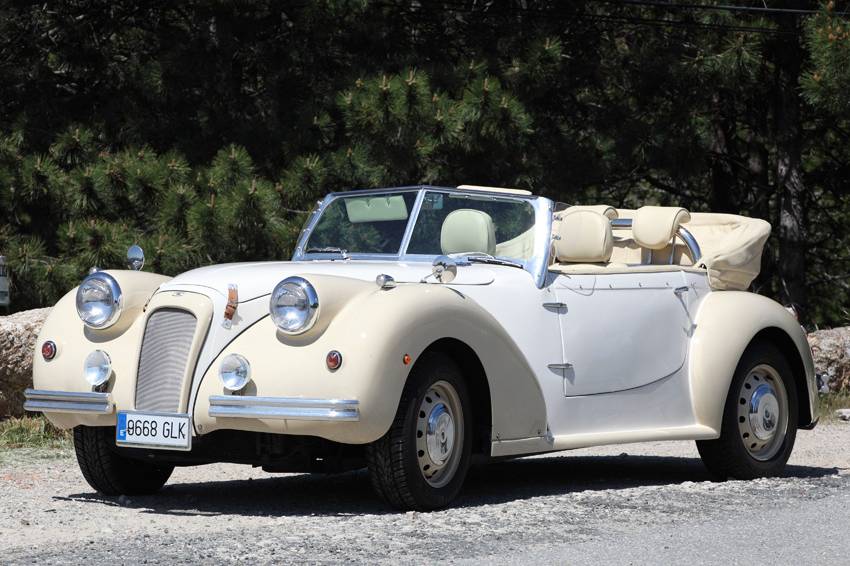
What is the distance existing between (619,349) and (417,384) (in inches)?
69.1

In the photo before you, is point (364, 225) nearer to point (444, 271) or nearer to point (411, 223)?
point (411, 223)

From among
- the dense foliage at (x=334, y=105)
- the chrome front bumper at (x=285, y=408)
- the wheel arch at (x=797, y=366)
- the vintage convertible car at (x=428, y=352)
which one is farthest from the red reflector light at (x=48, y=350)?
the dense foliage at (x=334, y=105)

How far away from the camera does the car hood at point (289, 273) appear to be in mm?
6711

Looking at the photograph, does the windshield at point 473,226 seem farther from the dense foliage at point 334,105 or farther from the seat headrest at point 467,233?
the dense foliage at point 334,105

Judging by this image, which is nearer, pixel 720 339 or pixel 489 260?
pixel 489 260

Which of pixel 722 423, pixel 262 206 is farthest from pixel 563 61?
pixel 722 423

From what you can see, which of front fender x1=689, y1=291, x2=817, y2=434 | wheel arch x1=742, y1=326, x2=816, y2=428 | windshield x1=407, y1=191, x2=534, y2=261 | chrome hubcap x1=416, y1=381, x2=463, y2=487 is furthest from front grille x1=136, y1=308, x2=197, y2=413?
wheel arch x1=742, y1=326, x2=816, y2=428

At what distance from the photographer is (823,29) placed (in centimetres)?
1454

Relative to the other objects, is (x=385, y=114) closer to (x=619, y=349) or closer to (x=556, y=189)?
(x=556, y=189)

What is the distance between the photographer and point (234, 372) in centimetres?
636

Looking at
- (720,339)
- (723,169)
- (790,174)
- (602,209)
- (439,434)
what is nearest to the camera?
(439,434)

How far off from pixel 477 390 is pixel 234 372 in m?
1.28

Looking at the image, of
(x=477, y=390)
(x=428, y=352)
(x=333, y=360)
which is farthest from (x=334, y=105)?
(x=333, y=360)

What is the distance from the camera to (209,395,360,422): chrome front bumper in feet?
19.9
